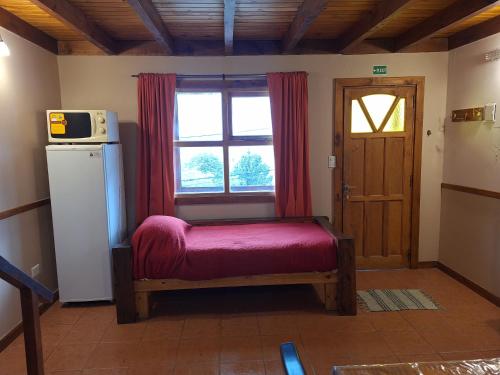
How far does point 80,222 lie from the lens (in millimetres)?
3035

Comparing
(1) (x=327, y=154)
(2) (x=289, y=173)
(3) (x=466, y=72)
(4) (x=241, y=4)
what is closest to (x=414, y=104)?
(3) (x=466, y=72)

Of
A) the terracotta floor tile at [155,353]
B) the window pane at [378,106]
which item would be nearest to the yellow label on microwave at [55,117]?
the terracotta floor tile at [155,353]

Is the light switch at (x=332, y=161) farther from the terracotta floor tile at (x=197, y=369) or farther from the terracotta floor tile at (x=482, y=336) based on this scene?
the terracotta floor tile at (x=197, y=369)

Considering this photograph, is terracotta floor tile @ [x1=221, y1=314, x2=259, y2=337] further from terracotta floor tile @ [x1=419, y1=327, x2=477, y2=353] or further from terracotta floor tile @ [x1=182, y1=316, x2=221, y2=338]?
terracotta floor tile @ [x1=419, y1=327, x2=477, y2=353]

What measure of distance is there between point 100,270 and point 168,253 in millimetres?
745

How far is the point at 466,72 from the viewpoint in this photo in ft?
11.2

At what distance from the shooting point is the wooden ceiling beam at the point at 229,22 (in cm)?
235

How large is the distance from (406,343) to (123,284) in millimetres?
2225

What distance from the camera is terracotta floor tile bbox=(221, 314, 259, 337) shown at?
2.69 m

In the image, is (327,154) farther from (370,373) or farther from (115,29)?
(370,373)

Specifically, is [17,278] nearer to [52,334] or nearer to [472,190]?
[52,334]

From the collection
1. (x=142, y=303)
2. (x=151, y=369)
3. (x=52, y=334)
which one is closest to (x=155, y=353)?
(x=151, y=369)

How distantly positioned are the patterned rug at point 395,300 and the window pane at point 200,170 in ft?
6.01

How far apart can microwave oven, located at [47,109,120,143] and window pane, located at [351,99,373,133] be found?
2.49 metres
